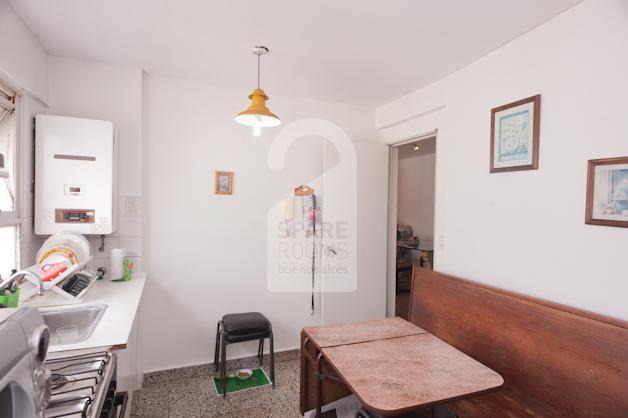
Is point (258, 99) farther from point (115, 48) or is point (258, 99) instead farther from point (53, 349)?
point (53, 349)

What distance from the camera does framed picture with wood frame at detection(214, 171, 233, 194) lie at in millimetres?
2838

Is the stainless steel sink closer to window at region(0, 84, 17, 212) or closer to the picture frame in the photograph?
window at region(0, 84, 17, 212)

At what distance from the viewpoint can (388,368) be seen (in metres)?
1.53

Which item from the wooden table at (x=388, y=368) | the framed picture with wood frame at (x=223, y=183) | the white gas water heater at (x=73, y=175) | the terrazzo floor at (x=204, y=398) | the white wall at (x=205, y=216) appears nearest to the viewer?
the wooden table at (x=388, y=368)

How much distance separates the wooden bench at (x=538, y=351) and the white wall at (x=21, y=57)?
2.98 metres

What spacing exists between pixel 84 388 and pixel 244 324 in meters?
1.55

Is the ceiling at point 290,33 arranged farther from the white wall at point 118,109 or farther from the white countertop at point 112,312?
the white countertop at point 112,312

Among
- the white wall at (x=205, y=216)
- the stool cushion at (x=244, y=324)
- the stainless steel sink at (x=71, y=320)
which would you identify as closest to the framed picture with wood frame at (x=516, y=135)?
the white wall at (x=205, y=216)

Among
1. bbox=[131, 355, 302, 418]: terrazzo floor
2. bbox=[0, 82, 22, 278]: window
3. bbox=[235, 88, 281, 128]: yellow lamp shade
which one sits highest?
bbox=[235, 88, 281, 128]: yellow lamp shade

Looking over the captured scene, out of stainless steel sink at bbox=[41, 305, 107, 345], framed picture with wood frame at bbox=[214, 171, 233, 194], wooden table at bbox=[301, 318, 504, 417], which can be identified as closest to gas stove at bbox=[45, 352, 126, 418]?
stainless steel sink at bbox=[41, 305, 107, 345]

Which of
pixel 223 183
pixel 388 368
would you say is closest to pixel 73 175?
pixel 223 183

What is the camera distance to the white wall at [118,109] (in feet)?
7.70

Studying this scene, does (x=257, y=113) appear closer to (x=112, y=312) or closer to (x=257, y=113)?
(x=257, y=113)

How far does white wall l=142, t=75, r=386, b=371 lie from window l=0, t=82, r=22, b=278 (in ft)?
2.65
